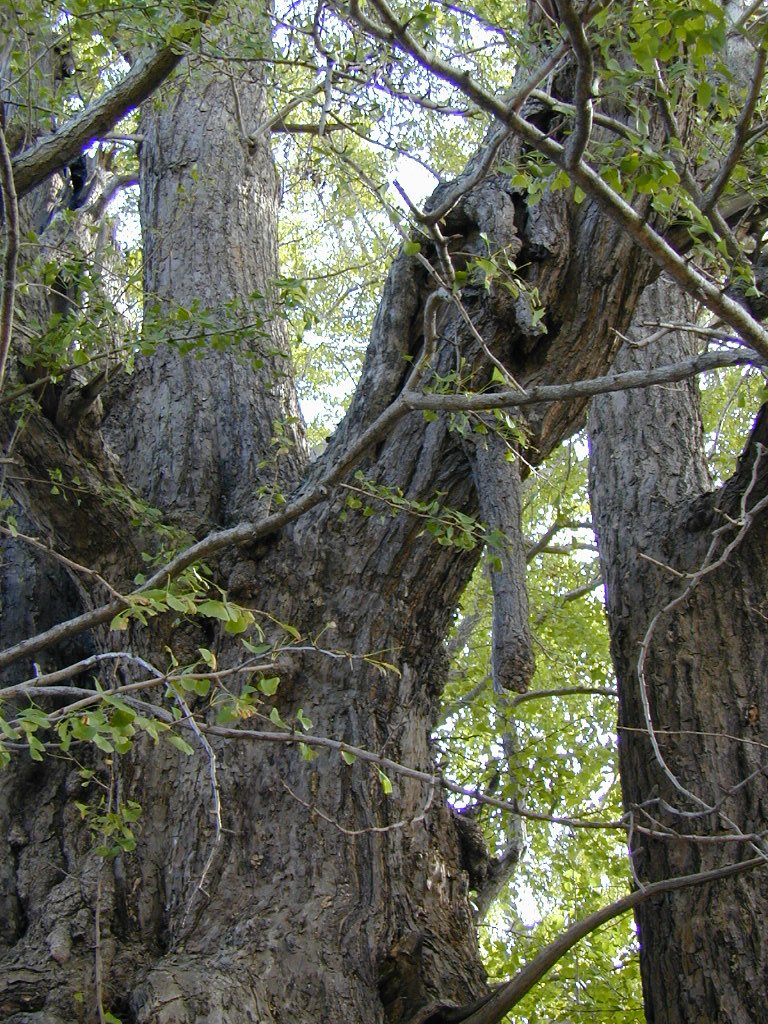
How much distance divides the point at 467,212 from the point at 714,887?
2507 mm

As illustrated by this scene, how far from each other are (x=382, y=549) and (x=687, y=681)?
1233 millimetres

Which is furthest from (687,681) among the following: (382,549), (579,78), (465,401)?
(579,78)

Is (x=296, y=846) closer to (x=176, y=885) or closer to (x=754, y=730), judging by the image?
(x=176, y=885)

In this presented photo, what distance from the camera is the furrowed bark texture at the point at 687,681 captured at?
10.8 feet

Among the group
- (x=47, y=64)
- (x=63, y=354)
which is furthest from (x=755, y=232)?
(x=47, y=64)

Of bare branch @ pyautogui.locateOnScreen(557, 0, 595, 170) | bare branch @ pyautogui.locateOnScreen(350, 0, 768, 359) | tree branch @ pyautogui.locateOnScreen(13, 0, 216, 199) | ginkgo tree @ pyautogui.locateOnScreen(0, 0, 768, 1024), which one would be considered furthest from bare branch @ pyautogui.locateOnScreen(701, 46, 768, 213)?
tree branch @ pyautogui.locateOnScreen(13, 0, 216, 199)

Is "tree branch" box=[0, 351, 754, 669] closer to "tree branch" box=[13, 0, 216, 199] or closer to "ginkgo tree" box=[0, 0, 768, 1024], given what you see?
"ginkgo tree" box=[0, 0, 768, 1024]

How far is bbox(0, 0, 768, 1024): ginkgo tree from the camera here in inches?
Result: 110

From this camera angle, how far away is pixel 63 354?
131 inches

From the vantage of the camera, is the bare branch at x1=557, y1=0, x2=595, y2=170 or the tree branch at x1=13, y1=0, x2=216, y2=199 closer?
the bare branch at x1=557, y1=0, x2=595, y2=170

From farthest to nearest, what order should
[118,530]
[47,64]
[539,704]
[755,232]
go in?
[539,704]
[47,64]
[755,232]
[118,530]

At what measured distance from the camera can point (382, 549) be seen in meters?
3.70

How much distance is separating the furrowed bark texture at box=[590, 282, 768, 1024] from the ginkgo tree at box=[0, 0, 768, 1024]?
0.04 ft

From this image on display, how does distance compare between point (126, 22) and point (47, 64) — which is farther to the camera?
point (47, 64)
